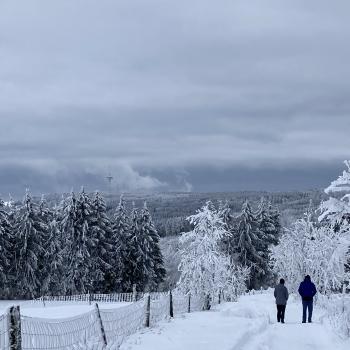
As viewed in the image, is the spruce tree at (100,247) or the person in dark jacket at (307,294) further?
the spruce tree at (100,247)

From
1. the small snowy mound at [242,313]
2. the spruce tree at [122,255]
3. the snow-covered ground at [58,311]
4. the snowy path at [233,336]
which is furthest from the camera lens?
the spruce tree at [122,255]

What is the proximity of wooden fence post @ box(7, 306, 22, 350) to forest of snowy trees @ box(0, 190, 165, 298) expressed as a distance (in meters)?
44.5

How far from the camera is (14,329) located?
30.5 feet

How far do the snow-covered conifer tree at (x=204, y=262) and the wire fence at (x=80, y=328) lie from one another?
22.1m

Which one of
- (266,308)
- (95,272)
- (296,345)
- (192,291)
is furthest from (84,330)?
(95,272)

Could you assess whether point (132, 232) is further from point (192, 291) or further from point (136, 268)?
point (192, 291)

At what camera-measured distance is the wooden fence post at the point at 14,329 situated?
9.24 m

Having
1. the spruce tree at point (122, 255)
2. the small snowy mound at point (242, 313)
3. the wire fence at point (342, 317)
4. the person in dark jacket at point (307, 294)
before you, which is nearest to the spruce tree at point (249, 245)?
the spruce tree at point (122, 255)

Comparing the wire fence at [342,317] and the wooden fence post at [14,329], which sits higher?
the wooden fence post at [14,329]

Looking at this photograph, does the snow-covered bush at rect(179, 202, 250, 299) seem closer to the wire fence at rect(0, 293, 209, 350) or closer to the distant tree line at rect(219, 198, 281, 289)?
the distant tree line at rect(219, 198, 281, 289)

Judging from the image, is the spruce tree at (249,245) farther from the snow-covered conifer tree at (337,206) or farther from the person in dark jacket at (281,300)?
the snow-covered conifer tree at (337,206)

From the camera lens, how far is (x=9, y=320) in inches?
365

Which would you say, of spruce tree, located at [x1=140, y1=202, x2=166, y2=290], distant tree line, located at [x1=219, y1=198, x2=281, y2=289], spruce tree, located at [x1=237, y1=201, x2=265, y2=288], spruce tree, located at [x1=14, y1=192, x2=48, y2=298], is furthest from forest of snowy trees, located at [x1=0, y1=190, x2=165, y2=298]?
spruce tree, located at [x1=237, y1=201, x2=265, y2=288]

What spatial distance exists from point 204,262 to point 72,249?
1747 cm
